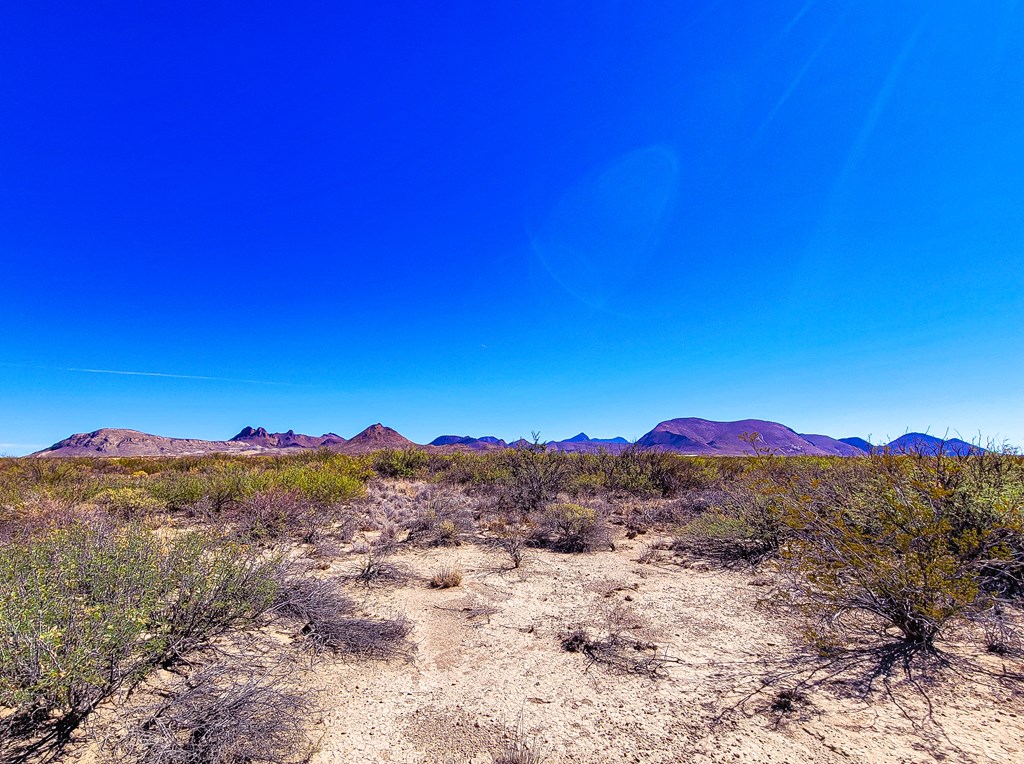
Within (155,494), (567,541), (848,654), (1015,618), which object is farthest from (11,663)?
(155,494)

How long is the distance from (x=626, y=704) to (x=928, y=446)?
551 centimetres

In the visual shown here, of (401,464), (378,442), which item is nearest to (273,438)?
(378,442)

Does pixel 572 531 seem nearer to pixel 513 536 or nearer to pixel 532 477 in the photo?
pixel 513 536

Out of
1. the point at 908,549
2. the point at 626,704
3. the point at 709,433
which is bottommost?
the point at 626,704

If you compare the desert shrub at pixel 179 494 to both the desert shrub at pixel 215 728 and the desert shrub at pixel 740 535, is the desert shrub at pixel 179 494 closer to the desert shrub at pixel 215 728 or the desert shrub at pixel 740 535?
the desert shrub at pixel 215 728

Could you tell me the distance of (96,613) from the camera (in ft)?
10.1

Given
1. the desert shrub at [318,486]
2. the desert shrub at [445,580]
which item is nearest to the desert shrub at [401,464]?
the desert shrub at [318,486]

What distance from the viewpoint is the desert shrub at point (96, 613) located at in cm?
274

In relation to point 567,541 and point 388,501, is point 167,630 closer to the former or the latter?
point 567,541

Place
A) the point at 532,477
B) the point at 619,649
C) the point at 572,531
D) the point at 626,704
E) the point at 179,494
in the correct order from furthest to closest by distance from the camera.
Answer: the point at 532,477 → the point at 179,494 → the point at 572,531 → the point at 619,649 → the point at 626,704

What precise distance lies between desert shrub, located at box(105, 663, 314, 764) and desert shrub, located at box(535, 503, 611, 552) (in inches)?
242

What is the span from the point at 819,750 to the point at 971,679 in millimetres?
1892

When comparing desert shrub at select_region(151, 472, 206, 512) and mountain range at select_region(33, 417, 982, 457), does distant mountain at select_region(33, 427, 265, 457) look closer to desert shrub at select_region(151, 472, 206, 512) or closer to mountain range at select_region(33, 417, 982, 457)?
mountain range at select_region(33, 417, 982, 457)

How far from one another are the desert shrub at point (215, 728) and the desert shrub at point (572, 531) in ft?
20.1
